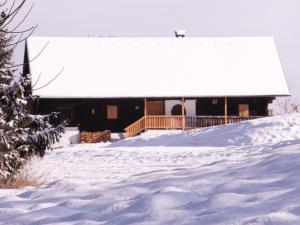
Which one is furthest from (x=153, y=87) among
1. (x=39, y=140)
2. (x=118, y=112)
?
(x=39, y=140)

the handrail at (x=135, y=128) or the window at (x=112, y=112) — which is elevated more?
the window at (x=112, y=112)

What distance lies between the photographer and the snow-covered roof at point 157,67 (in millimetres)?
36428

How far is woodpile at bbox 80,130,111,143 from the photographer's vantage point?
1375 inches

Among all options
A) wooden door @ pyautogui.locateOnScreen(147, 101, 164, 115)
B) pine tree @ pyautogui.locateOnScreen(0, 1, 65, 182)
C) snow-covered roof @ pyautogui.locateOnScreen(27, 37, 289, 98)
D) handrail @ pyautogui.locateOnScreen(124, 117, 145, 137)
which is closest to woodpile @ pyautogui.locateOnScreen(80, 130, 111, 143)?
handrail @ pyautogui.locateOnScreen(124, 117, 145, 137)

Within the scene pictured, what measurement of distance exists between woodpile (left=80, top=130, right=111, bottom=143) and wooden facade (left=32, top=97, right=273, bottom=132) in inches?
64.7

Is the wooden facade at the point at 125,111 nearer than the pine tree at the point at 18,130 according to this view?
No

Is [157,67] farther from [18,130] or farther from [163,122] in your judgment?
[18,130]

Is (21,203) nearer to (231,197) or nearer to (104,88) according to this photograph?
(231,197)

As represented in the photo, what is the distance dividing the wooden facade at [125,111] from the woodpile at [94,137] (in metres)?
1.64

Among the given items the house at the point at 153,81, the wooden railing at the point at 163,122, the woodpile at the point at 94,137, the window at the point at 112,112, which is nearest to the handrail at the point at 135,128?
the house at the point at 153,81

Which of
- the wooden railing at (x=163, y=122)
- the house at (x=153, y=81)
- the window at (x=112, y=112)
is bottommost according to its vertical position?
the wooden railing at (x=163, y=122)

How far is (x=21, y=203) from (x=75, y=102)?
2910 centimetres

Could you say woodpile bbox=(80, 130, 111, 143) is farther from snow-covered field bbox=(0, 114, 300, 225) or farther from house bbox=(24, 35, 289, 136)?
snow-covered field bbox=(0, 114, 300, 225)

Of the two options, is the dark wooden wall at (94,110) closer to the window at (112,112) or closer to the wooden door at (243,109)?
the window at (112,112)
